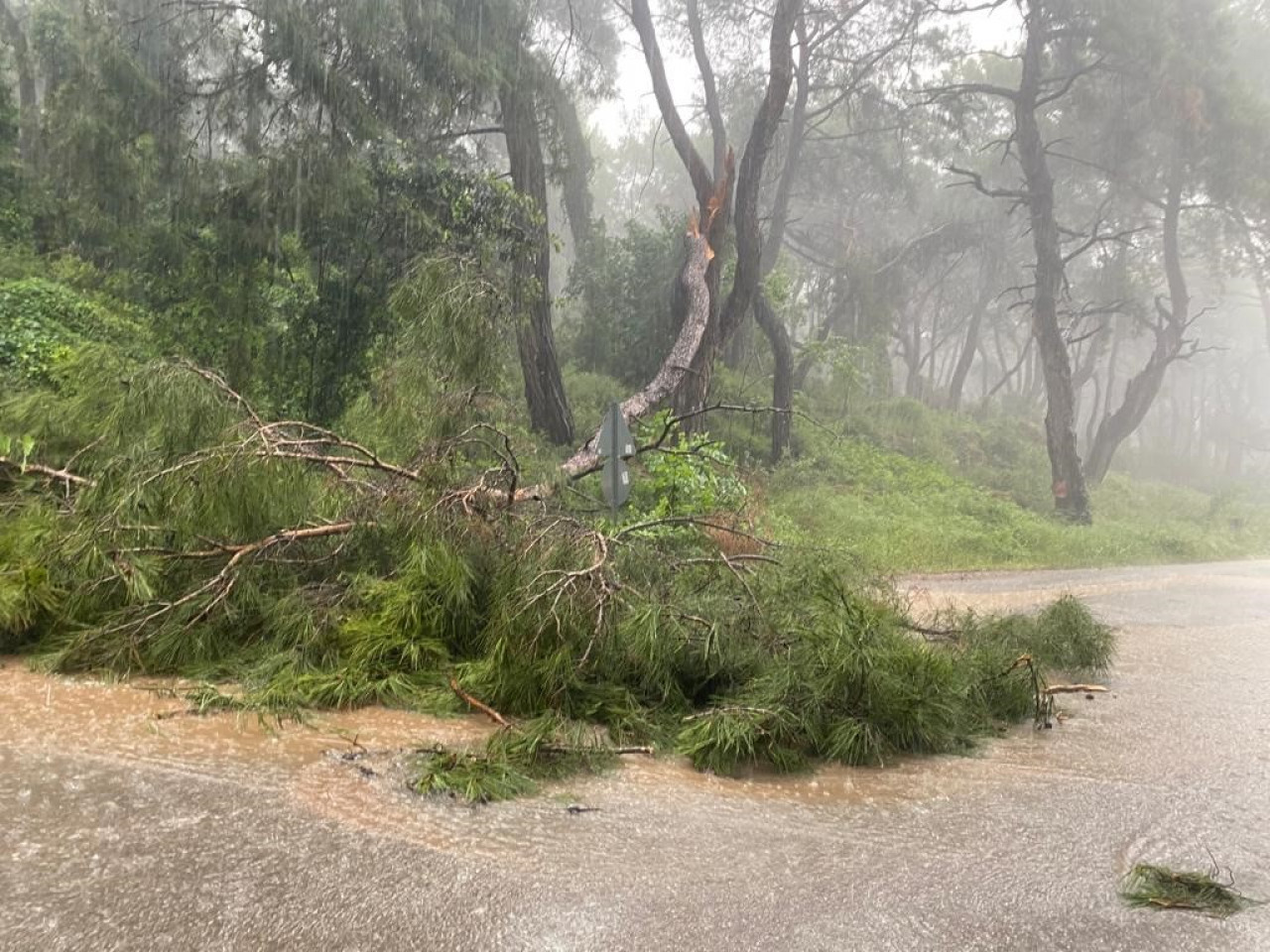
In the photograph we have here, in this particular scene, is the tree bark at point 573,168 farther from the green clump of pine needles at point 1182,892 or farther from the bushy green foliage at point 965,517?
the green clump of pine needles at point 1182,892

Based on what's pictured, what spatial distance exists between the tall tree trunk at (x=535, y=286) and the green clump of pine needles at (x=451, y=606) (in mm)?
7952

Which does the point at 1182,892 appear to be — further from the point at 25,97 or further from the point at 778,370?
the point at 25,97

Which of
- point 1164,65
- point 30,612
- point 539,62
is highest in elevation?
point 1164,65

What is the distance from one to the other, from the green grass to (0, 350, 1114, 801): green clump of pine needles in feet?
21.2

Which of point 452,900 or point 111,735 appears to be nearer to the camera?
point 452,900

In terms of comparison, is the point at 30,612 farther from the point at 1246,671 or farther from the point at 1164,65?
the point at 1164,65

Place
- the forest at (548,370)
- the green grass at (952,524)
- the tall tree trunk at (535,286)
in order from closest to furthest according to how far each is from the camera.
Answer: the forest at (548,370)
the tall tree trunk at (535,286)
the green grass at (952,524)

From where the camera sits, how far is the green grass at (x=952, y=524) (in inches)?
641

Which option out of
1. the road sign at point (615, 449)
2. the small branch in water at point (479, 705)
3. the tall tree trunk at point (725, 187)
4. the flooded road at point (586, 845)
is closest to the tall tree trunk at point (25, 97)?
the tall tree trunk at point (725, 187)

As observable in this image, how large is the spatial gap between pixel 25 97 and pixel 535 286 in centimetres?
1152

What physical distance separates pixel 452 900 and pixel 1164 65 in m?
24.8

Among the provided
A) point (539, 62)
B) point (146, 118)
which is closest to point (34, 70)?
point (146, 118)

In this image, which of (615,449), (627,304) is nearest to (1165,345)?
(627,304)

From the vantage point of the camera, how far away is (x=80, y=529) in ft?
20.5
